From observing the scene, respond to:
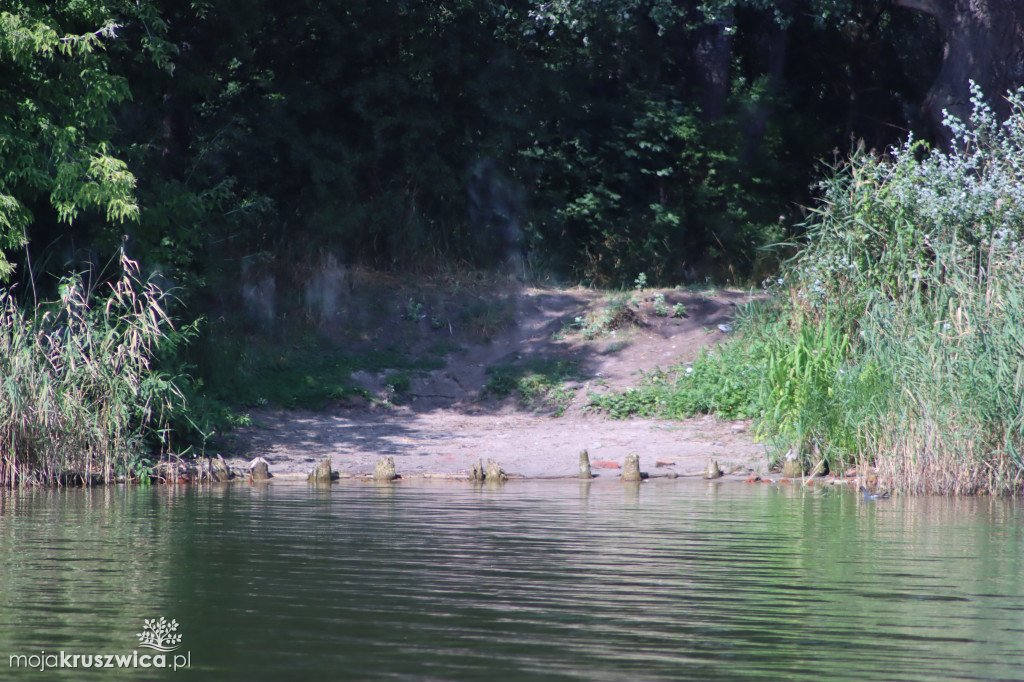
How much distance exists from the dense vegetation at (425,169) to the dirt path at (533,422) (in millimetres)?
701

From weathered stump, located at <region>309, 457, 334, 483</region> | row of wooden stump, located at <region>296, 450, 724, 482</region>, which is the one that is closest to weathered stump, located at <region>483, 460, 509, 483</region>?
row of wooden stump, located at <region>296, 450, 724, 482</region>

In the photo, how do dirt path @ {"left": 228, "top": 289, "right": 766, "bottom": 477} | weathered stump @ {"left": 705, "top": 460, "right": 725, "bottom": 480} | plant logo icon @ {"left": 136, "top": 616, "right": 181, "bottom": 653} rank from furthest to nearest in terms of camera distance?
dirt path @ {"left": 228, "top": 289, "right": 766, "bottom": 477}, weathered stump @ {"left": 705, "top": 460, "right": 725, "bottom": 480}, plant logo icon @ {"left": 136, "top": 616, "right": 181, "bottom": 653}

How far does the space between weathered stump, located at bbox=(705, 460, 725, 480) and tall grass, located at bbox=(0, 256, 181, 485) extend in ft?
18.9

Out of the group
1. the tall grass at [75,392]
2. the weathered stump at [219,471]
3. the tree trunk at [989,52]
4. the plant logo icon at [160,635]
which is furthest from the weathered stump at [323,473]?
the tree trunk at [989,52]

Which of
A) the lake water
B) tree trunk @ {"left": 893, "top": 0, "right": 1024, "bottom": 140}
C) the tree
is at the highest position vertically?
tree trunk @ {"left": 893, "top": 0, "right": 1024, "bottom": 140}

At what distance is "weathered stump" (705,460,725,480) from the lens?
40.7ft

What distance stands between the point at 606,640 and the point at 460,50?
1718 cm

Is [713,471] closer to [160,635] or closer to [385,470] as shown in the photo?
[385,470]

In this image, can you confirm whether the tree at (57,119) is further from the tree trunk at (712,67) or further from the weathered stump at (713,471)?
the tree trunk at (712,67)

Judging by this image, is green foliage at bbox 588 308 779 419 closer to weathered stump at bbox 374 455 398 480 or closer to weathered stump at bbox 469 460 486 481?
weathered stump at bbox 469 460 486 481

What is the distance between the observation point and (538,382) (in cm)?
1672

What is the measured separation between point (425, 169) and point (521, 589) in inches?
622

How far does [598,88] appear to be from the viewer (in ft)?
77.3

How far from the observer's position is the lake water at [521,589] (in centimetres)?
431
